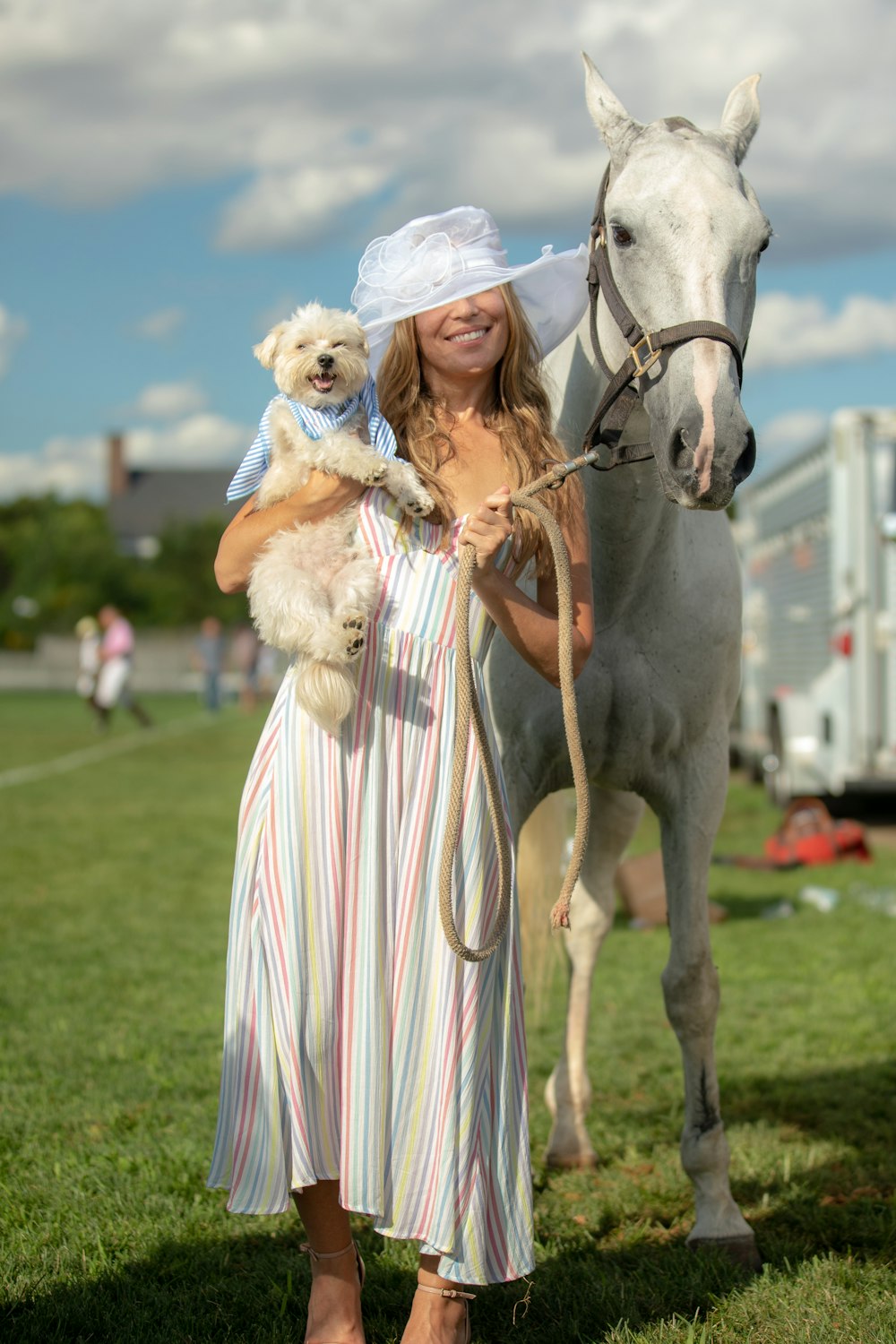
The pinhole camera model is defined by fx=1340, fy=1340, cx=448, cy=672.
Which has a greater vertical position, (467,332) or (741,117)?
(741,117)

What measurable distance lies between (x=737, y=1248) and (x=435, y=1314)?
3.40ft

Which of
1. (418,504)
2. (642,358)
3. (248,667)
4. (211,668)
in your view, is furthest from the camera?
(248,667)

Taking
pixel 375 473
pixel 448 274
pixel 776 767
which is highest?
pixel 448 274

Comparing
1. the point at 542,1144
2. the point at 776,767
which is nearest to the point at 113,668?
the point at 776,767

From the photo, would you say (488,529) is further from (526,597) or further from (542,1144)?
(542,1144)

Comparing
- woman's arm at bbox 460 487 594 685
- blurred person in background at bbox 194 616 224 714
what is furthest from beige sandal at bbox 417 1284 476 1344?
blurred person in background at bbox 194 616 224 714

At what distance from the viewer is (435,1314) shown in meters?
2.67

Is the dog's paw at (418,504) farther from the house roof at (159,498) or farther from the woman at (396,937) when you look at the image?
the house roof at (159,498)

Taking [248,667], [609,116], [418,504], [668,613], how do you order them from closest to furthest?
[418,504] < [609,116] < [668,613] < [248,667]

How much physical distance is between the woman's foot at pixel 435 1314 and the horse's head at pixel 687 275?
64.5 inches

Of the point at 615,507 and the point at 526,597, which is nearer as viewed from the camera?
the point at 526,597

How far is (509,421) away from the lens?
284 cm

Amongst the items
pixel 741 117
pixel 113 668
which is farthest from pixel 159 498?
pixel 741 117

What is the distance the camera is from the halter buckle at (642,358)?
286 centimetres
